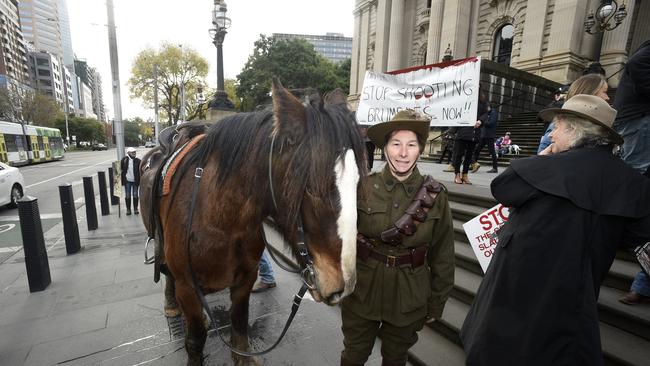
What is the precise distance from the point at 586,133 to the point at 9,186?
1258 cm

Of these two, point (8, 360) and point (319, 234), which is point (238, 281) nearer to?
point (319, 234)

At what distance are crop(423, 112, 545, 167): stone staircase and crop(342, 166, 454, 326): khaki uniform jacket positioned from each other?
31.1 feet

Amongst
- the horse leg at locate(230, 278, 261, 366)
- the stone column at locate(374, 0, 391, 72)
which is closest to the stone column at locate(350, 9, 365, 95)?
the stone column at locate(374, 0, 391, 72)

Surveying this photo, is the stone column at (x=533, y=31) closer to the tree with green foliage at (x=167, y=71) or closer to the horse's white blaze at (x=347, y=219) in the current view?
the horse's white blaze at (x=347, y=219)

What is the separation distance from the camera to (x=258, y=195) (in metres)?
1.63

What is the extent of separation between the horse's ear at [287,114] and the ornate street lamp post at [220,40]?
30.4 ft

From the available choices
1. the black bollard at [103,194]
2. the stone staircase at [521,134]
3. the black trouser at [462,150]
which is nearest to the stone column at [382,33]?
the stone staircase at [521,134]

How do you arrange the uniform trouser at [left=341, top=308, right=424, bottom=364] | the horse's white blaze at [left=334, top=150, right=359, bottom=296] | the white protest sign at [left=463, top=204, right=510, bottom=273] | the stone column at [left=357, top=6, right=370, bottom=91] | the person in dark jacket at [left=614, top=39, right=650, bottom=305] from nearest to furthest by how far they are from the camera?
the horse's white blaze at [left=334, top=150, right=359, bottom=296], the uniform trouser at [left=341, top=308, right=424, bottom=364], the person in dark jacket at [left=614, top=39, right=650, bottom=305], the white protest sign at [left=463, top=204, right=510, bottom=273], the stone column at [left=357, top=6, right=370, bottom=91]

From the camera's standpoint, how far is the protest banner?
475 centimetres

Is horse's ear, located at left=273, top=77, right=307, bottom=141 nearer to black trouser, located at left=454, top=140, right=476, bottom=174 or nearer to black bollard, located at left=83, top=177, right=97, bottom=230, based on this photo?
black trouser, located at left=454, top=140, right=476, bottom=174

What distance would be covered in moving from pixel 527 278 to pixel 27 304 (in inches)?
205

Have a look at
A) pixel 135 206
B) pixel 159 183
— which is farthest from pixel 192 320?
pixel 135 206

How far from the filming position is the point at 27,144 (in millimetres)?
22312

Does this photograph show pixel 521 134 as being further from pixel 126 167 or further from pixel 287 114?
pixel 126 167
